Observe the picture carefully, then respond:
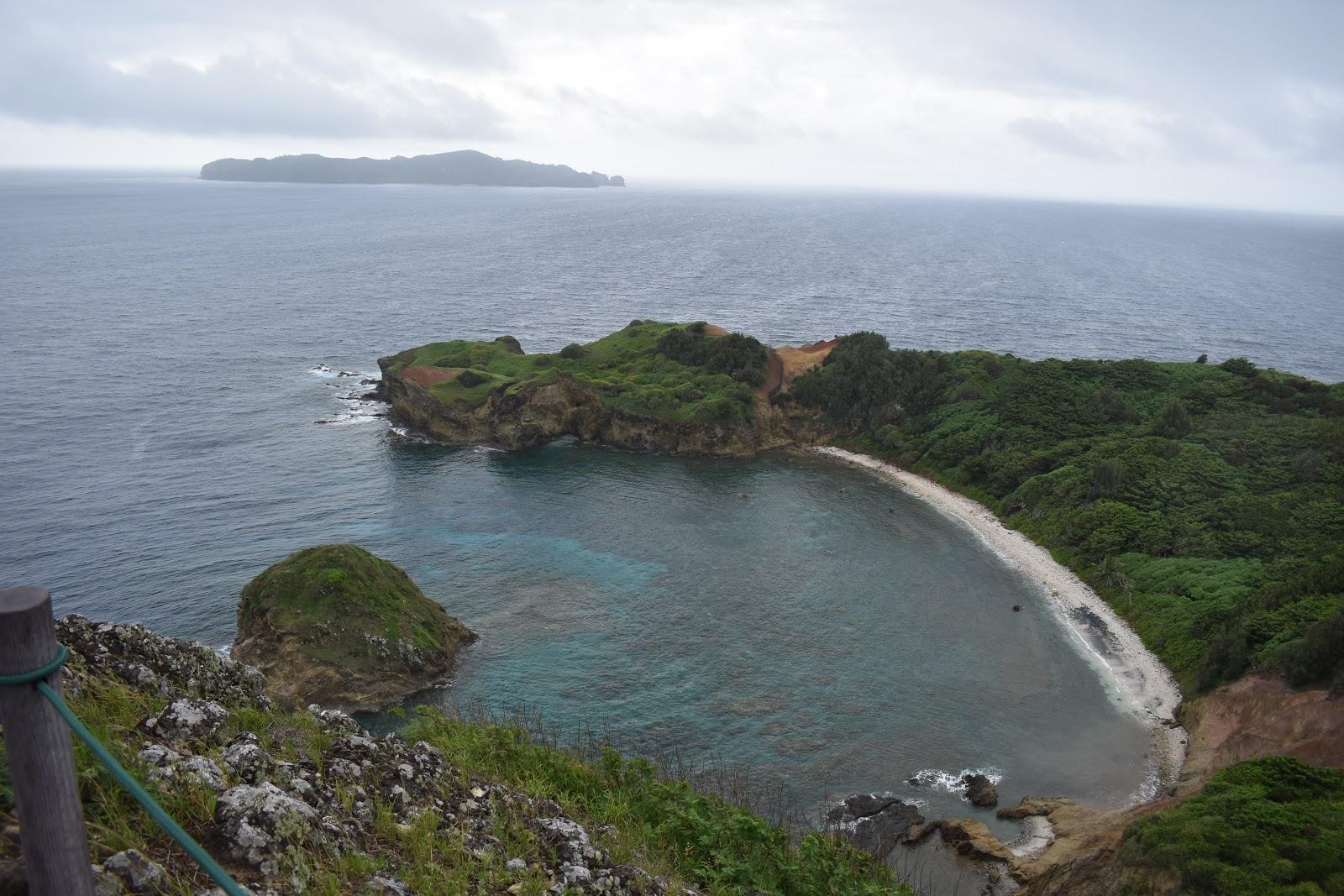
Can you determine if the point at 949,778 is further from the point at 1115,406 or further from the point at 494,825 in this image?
the point at 1115,406

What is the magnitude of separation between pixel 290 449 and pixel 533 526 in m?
28.0

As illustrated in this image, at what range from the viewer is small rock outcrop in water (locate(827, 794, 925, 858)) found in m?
32.0

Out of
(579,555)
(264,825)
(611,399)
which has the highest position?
(264,825)

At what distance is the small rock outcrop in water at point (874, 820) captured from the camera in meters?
32.0

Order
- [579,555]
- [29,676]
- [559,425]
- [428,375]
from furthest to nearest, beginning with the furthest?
[428,375] < [559,425] < [579,555] < [29,676]

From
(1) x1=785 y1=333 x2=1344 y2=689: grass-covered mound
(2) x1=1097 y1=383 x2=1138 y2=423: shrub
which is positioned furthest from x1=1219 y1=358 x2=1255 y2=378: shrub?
(2) x1=1097 y1=383 x2=1138 y2=423: shrub

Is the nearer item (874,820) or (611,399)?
(874,820)

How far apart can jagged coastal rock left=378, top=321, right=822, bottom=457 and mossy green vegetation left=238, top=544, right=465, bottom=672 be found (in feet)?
110

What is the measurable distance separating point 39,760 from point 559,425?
2949 inches

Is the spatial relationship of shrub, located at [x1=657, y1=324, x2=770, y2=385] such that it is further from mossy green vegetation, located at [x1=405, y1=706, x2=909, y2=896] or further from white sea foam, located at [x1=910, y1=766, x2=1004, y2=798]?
mossy green vegetation, located at [x1=405, y1=706, x2=909, y2=896]

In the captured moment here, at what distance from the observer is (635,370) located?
87.6 metres

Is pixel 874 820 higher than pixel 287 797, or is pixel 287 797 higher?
pixel 287 797

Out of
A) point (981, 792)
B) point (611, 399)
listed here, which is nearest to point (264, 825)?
point (981, 792)

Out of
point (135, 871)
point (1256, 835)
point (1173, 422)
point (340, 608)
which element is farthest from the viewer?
point (1173, 422)
